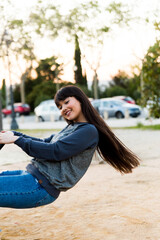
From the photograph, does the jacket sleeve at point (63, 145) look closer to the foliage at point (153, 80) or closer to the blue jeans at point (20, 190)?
the blue jeans at point (20, 190)

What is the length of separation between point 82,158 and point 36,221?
5.20 ft

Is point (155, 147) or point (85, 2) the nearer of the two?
point (155, 147)

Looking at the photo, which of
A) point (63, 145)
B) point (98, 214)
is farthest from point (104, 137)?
point (98, 214)

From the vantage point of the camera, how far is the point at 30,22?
1653cm

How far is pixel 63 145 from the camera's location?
2568 millimetres

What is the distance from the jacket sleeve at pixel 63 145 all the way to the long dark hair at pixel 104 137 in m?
0.15

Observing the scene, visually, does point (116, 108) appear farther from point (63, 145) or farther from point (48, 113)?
point (63, 145)

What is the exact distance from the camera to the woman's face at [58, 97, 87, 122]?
2811mm

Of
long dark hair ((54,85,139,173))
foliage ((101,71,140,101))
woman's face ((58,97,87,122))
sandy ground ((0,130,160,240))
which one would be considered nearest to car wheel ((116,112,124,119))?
foliage ((101,71,140,101))

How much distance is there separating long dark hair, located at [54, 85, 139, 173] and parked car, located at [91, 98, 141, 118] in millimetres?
22130

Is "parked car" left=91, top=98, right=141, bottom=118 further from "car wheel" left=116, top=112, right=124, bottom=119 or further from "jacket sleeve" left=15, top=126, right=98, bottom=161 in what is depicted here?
"jacket sleeve" left=15, top=126, right=98, bottom=161

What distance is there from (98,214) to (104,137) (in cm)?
157

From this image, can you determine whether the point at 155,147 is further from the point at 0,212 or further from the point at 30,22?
the point at 30,22

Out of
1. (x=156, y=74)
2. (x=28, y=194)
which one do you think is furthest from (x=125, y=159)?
(x=156, y=74)
